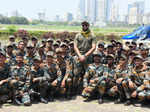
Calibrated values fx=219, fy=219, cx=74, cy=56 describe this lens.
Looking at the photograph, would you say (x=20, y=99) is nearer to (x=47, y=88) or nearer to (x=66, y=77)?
(x=47, y=88)

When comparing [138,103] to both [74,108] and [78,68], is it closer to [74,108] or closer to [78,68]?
[74,108]

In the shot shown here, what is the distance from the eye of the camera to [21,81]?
5.09 meters

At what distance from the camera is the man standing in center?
5555mm

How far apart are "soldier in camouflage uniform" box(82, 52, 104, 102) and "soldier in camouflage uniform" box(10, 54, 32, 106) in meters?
1.32

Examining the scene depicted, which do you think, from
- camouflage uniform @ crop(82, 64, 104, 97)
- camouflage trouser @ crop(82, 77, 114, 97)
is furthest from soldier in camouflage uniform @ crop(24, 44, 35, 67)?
camouflage trouser @ crop(82, 77, 114, 97)

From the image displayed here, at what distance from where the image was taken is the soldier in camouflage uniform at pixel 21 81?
4.97m

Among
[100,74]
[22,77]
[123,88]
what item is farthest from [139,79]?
[22,77]

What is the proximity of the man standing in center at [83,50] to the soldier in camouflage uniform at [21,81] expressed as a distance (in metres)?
1.21

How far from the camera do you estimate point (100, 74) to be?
524cm

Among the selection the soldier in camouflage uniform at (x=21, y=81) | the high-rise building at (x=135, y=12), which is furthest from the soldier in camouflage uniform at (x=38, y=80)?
the high-rise building at (x=135, y=12)

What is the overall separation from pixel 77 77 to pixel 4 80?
1.81 m

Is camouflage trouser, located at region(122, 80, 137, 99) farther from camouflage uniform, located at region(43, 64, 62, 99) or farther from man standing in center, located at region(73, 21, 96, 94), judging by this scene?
camouflage uniform, located at region(43, 64, 62, 99)

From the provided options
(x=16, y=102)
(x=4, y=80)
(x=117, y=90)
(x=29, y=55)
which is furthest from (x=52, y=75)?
(x=117, y=90)

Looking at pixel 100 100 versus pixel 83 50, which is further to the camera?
pixel 83 50
